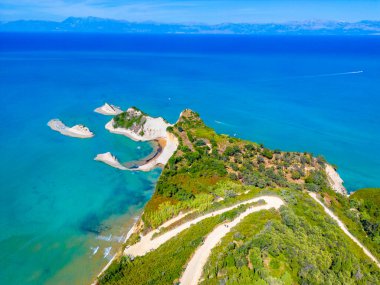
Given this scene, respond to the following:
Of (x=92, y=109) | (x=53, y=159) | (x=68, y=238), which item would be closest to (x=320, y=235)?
(x=68, y=238)

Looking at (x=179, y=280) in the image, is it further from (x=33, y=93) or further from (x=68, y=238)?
(x=33, y=93)

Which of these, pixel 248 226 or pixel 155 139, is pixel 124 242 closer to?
pixel 248 226

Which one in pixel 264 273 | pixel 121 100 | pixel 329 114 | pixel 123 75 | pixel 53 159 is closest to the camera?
pixel 264 273

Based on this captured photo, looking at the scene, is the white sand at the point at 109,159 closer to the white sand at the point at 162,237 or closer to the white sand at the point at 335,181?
the white sand at the point at 162,237

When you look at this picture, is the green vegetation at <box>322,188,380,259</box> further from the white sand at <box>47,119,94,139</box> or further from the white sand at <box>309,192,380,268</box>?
the white sand at <box>47,119,94,139</box>

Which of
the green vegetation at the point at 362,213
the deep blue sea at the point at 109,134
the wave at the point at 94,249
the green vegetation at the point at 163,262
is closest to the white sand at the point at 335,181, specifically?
the deep blue sea at the point at 109,134

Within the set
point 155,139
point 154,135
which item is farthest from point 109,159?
point 154,135
